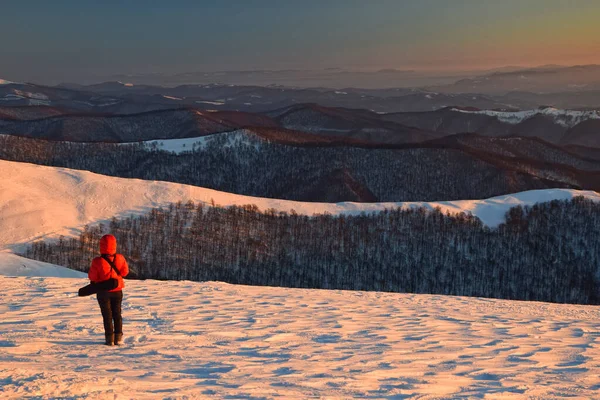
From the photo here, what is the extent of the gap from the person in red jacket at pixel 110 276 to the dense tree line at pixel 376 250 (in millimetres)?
70727

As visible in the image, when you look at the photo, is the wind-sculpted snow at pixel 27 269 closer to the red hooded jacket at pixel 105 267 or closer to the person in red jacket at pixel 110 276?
the person in red jacket at pixel 110 276

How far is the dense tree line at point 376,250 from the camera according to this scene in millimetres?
85312

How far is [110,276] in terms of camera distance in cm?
1097

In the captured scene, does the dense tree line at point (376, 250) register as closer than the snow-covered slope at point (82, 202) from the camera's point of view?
No

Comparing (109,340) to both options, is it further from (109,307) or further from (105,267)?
(105,267)

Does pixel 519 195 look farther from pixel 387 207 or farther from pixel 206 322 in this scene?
pixel 206 322

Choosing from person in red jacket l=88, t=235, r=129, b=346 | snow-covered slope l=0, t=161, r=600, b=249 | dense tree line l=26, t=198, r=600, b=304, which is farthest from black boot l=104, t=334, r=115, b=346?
dense tree line l=26, t=198, r=600, b=304

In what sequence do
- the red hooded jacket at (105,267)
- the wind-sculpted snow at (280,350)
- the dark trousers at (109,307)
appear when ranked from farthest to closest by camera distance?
the dark trousers at (109,307)
the red hooded jacket at (105,267)
the wind-sculpted snow at (280,350)

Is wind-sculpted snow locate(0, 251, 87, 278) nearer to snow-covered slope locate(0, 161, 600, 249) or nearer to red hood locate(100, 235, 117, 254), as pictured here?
red hood locate(100, 235, 117, 254)

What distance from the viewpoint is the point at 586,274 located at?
99.4 m

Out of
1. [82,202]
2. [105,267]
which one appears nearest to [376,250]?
[82,202]

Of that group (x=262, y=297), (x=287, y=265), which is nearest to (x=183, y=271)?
(x=287, y=265)

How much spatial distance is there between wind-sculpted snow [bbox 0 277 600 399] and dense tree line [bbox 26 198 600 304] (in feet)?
217

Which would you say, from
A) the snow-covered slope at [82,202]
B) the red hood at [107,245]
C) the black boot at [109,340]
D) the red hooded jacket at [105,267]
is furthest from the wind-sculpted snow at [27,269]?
the snow-covered slope at [82,202]
